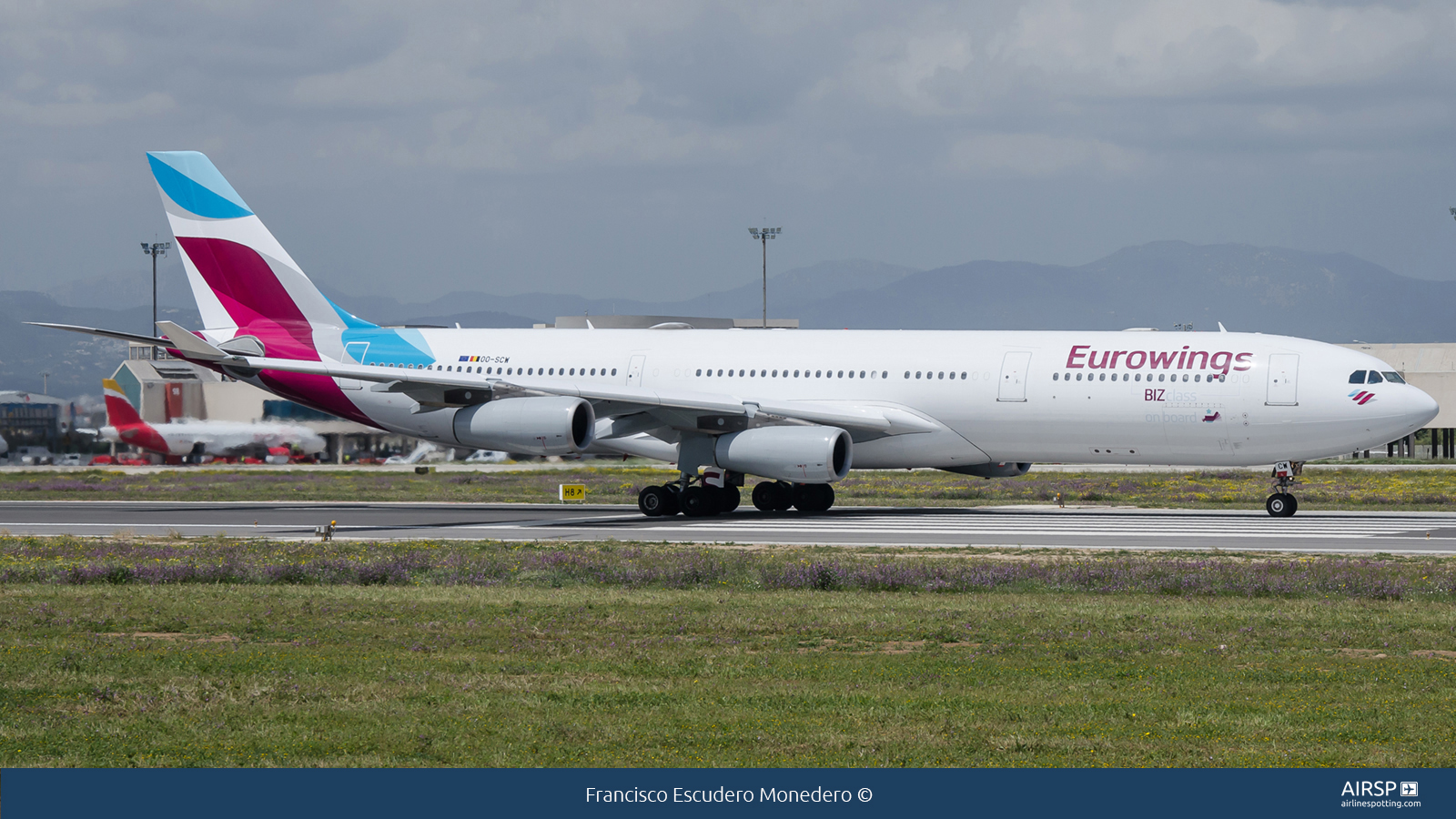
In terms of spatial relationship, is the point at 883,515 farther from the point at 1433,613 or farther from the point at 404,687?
the point at 404,687

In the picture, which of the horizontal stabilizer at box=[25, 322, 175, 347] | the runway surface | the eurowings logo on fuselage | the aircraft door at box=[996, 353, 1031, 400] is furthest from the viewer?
the horizontal stabilizer at box=[25, 322, 175, 347]

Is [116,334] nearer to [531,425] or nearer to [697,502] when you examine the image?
[531,425]

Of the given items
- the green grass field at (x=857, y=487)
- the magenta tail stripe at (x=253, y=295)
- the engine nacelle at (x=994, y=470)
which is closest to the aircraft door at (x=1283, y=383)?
the engine nacelle at (x=994, y=470)

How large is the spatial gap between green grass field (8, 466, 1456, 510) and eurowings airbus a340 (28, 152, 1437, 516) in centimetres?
645

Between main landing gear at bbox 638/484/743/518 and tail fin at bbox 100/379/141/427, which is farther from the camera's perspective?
tail fin at bbox 100/379/141/427

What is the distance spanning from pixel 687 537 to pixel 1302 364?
45.9ft

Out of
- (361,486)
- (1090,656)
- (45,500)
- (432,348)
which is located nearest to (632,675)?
(1090,656)

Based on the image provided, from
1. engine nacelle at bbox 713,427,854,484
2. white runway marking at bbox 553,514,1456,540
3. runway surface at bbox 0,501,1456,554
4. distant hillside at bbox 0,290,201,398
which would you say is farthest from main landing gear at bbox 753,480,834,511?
distant hillside at bbox 0,290,201,398

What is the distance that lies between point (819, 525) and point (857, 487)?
59.6 feet

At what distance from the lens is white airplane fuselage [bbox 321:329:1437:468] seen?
3198 cm

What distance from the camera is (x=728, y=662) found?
13.9 metres

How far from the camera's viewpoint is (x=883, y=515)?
1396 inches

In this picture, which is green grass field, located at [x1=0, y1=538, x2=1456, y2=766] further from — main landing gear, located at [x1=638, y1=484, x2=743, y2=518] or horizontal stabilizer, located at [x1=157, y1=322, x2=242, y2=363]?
main landing gear, located at [x1=638, y1=484, x2=743, y2=518]

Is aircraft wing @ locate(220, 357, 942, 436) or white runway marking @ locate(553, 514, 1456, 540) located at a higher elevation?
aircraft wing @ locate(220, 357, 942, 436)
